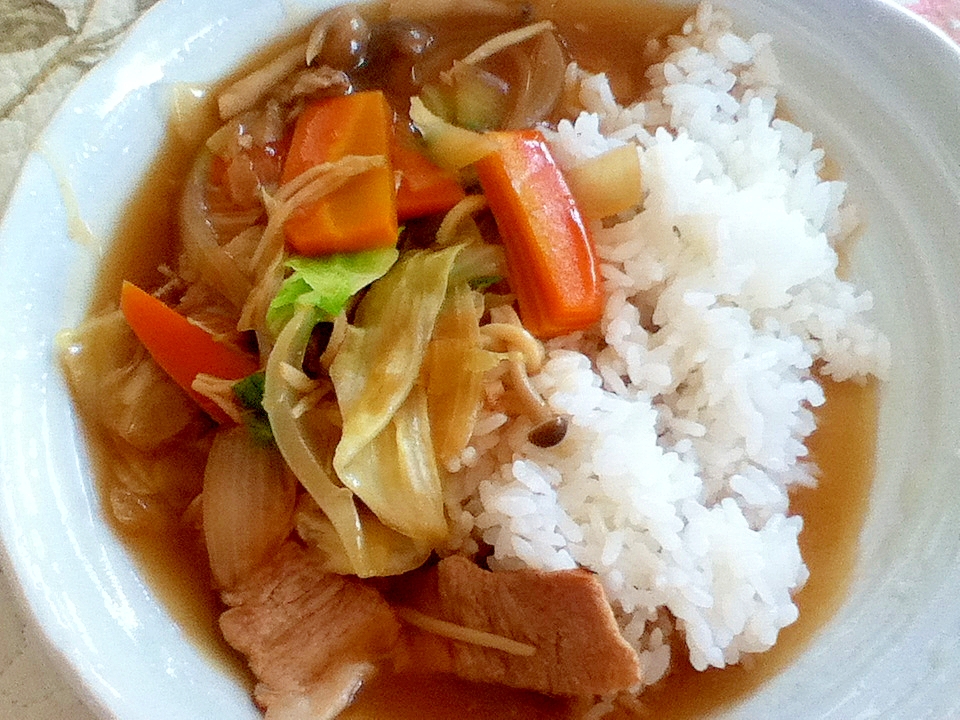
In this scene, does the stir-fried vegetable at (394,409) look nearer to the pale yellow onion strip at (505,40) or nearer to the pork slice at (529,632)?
the pork slice at (529,632)

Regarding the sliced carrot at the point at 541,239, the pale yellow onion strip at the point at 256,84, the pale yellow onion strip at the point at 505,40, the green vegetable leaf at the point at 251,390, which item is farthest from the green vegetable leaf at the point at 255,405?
the pale yellow onion strip at the point at 505,40

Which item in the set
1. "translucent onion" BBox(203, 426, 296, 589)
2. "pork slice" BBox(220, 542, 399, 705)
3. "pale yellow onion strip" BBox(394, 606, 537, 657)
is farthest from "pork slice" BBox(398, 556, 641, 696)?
"translucent onion" BBox(203, 426, 296, 589)

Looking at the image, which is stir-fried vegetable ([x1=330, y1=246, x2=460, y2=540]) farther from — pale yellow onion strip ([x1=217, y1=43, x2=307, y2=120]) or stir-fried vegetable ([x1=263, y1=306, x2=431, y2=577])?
pale yellow onion strip ([x1=217, y1=43, x2=307, y2=120])

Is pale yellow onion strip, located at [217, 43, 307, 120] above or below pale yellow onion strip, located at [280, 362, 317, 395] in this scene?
above

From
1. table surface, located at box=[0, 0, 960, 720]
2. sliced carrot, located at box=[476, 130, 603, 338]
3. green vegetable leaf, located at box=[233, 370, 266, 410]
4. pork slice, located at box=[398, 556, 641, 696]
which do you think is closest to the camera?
pork slice, located at box=[398, 556, 641, 696]

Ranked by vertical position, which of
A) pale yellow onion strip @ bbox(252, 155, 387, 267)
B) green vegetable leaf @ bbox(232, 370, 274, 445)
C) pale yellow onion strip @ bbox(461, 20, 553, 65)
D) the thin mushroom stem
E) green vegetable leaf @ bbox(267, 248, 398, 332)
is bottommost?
the thin mushroom stem

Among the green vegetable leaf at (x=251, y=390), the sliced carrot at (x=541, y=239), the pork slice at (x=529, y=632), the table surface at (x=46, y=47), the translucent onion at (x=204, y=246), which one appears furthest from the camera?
the table surface at (x=46, y=47)
